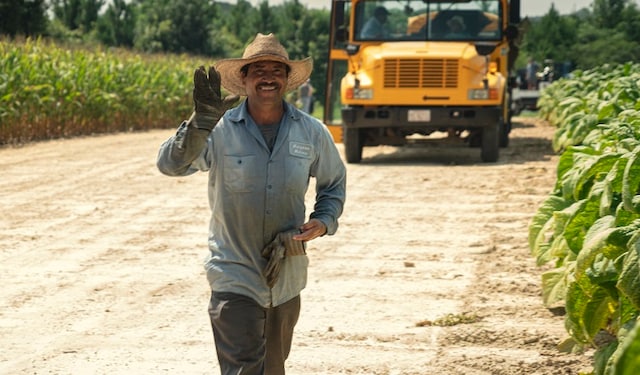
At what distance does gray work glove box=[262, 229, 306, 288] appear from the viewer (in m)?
4.54

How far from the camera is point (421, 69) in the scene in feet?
56.0

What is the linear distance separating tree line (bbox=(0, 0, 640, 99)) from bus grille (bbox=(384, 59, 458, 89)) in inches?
1250

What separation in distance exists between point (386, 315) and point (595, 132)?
2324 millimetres

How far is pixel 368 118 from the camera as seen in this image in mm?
17078

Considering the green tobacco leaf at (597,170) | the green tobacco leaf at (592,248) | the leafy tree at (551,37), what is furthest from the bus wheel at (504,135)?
the leafy tree at (551,37)

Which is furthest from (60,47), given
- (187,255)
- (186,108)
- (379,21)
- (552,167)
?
(187,255)

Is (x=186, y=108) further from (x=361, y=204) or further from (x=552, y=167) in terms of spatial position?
(x=361, y=204)

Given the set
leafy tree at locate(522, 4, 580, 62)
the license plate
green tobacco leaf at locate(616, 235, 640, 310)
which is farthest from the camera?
leafy tree at locate(522, 4, 580, 62)

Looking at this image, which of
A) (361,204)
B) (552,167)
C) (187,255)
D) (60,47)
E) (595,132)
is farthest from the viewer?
(60,47)

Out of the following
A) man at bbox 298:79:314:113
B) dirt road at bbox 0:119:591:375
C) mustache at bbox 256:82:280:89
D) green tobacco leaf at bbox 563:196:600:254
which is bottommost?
man at bbox 298:79:314:113

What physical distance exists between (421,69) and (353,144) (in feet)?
4.86

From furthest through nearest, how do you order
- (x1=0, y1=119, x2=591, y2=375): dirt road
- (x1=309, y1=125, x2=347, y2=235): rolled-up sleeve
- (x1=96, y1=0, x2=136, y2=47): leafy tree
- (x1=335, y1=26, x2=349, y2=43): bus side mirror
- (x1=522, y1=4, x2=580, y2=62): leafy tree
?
(x1=96, y1=0, x2=136, y2=47): leafy tree
(x1=522, y1=4, x2=580, y2=62): leafy tree
(x1=335, y1=26, x2=349, y2=43): bus side mirror
(x1=0, y1=119, x2=591, y2=375): dirt road
(x1=309, y1=125, x2=347, y2=235): rolled-up sleeve

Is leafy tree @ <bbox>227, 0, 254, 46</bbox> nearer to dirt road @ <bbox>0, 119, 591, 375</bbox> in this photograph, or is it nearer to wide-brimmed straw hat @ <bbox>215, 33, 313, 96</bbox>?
dirt road @ <bbox>0, 119, 591, 375</bbox>

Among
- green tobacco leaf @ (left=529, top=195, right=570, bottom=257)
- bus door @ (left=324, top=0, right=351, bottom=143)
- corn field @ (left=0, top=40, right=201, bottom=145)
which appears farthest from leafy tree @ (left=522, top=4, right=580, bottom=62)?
green tobacco leaf @ (left=529, top=195, right=570, bottom=257)
